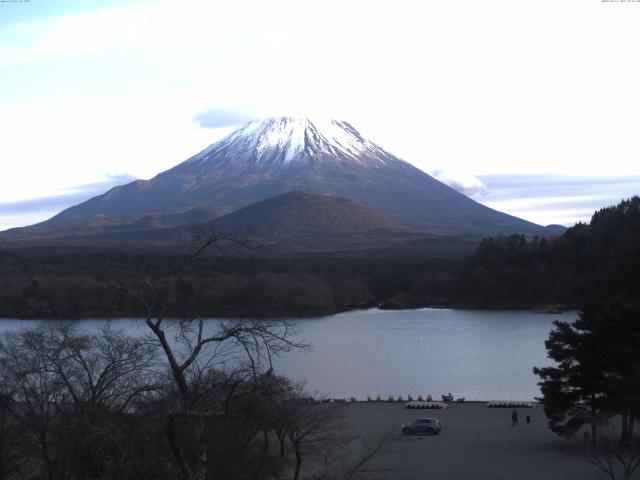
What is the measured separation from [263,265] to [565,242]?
16.9m

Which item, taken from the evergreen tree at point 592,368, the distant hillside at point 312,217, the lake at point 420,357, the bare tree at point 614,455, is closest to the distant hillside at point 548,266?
the lake at point 420,357

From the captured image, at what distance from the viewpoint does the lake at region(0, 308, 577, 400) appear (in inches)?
816

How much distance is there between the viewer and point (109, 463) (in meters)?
7.46

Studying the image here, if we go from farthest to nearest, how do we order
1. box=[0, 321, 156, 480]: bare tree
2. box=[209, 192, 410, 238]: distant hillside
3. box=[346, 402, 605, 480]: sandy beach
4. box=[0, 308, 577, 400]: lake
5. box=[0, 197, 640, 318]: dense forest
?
box=[209, 192, 410, 238]: distant hillside, box=[0, 197, 640, 318]: dense forest, box=[0, 308, 577, 400]: lake, box=[346, 402, 605, 480]: sandy beach, box=[0, 321, 156, 480]: bare tree

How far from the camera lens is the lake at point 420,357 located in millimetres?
20734

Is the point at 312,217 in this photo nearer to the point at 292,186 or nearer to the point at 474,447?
the point at 292,186

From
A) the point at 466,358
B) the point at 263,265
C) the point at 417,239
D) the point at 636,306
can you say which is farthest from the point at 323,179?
the point at 636,306

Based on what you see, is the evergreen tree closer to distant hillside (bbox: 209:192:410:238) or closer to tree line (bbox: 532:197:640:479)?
tree line (bbox: 532:197:640:479)

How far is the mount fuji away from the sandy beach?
247 ft

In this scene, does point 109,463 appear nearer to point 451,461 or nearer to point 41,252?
point 451,461

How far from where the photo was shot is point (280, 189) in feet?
352

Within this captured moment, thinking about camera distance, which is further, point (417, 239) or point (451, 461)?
point (417, 239)

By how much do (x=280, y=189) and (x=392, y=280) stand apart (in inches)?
2293

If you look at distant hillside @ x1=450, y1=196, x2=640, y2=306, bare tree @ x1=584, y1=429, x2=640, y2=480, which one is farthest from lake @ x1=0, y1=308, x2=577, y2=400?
bare tree @ x1=584, y1=429, x2=640, y2=480
